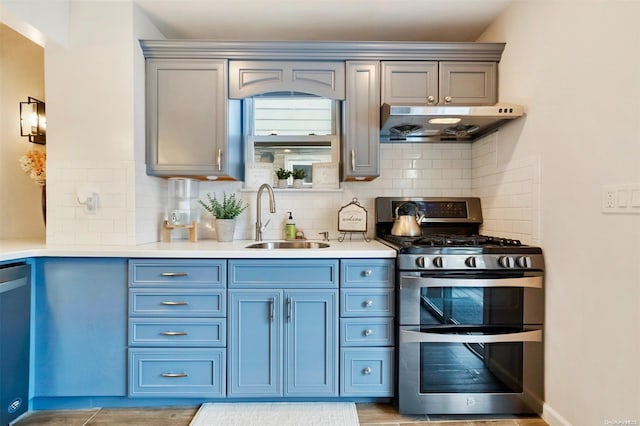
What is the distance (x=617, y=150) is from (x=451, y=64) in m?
1.25

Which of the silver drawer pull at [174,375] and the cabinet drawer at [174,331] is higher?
the cabinet drawer at [174,331]

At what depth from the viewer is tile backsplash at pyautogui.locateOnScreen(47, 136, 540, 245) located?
2189 millimetres

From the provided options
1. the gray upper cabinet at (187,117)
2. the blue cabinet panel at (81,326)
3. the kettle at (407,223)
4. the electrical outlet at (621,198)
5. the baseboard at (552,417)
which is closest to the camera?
the electrical outlet at (621,198)

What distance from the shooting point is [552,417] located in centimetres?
180

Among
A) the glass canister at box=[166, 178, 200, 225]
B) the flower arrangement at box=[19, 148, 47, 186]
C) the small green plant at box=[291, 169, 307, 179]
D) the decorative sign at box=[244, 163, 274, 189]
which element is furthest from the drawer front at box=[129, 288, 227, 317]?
the flower arrangement at box=[19, 148, 47, 186]

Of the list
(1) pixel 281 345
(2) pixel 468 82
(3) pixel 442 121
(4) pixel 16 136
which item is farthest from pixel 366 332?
(4) pixel 16 136

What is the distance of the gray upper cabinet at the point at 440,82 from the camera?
2.33m

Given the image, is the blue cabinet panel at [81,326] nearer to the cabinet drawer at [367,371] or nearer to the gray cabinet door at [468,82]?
the cabinet drawer at [367,371]

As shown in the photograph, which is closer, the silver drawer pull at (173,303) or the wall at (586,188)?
the wall at (586,188)

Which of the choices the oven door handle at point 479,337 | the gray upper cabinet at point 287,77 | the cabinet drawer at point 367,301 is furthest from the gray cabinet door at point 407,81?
the oven door handle at point 479,337

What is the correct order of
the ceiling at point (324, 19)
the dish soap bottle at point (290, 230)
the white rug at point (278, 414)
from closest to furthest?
the white rug at point (278, 414) → the ceiling at point (324, 19) → the dish soap bottle at point (290, 230)

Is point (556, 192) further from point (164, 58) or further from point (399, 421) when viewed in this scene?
point (164, 58)

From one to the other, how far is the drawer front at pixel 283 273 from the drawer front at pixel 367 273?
0.19 ft

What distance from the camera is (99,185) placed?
7.22 feet
